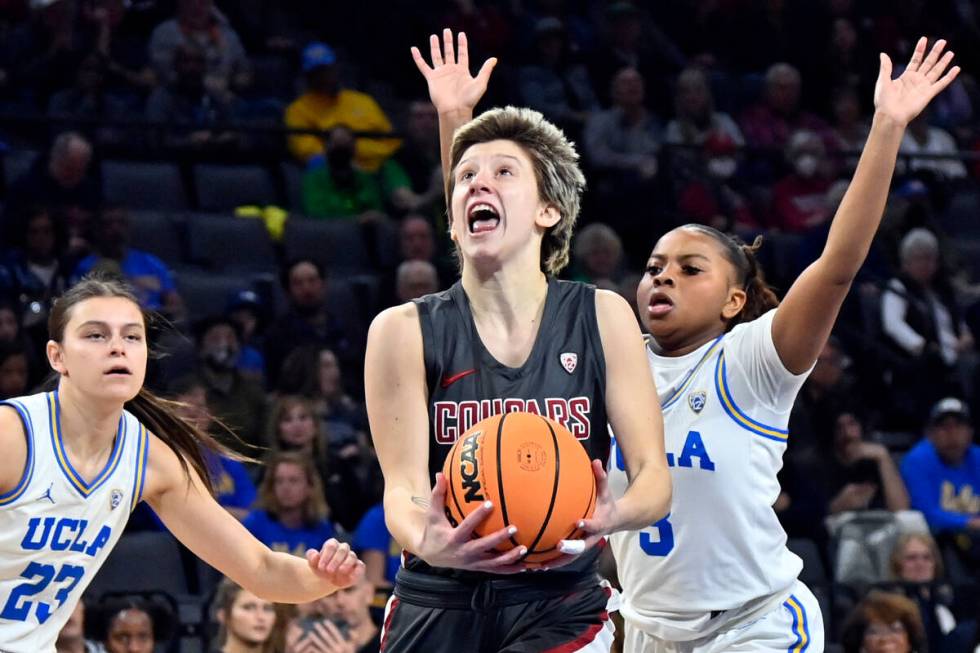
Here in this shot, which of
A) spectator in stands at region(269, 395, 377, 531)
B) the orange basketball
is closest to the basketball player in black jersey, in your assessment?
the orange basketball

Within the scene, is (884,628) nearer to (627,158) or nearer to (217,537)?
(217,537)

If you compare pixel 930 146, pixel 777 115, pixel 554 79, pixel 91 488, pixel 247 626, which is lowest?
pixel 247 626

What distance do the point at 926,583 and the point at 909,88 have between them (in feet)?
13.0

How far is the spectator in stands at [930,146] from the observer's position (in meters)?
11.6

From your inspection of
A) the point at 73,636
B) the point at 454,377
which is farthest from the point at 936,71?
the point at 73,636

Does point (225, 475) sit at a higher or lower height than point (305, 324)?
lower

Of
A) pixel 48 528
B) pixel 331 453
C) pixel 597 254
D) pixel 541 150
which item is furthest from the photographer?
pixel 597 254

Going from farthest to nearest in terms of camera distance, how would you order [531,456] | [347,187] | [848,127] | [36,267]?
[848,127], [347,187], [36,267], [531,456]

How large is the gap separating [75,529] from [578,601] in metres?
1.40

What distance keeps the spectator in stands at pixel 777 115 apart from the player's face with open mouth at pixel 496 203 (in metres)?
7.99

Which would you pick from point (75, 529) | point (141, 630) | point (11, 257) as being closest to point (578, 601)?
point (75, 529)

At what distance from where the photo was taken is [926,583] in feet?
23.6

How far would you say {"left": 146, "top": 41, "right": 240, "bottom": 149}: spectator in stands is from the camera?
378 inches


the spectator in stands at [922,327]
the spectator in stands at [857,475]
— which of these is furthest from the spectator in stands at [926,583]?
the spectator in stands at [922,327]
